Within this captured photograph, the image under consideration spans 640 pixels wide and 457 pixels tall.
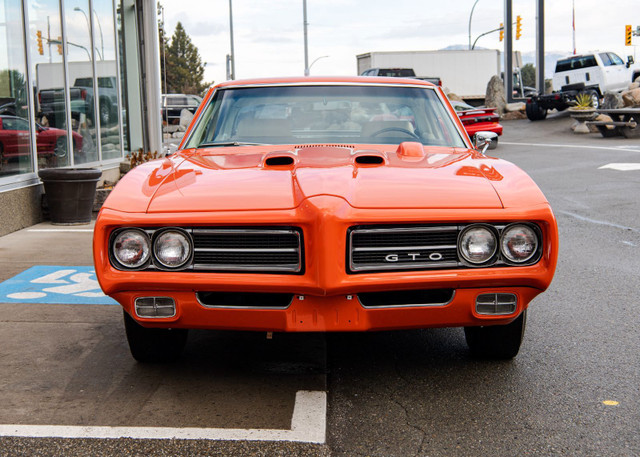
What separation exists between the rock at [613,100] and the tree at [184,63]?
6206 cm

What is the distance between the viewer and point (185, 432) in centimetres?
329

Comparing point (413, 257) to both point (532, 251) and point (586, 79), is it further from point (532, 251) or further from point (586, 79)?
point (586, 79)

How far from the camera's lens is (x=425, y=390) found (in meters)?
3.81

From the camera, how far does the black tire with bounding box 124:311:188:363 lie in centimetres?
399

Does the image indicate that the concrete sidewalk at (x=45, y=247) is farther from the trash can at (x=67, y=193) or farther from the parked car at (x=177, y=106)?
the parked car at (x=177, y=106)

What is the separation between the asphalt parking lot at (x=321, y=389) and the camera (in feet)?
10.5

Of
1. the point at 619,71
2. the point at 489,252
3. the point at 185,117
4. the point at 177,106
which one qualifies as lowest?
the point at 489,252

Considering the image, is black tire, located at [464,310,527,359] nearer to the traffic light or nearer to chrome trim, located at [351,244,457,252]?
chrome trim, located at [351,244,457,252]

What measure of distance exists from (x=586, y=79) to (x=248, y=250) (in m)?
30.2

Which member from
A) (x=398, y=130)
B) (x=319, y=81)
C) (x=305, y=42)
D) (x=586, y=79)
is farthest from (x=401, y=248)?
(x=305, y=42)

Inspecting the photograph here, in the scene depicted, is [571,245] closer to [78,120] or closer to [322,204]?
[322,204]

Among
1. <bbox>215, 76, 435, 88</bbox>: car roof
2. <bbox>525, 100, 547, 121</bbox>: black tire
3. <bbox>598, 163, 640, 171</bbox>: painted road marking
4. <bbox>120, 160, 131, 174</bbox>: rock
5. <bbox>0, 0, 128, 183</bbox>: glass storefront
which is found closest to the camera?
<bbox>215, 76, 435, 88</bbox>: car roof

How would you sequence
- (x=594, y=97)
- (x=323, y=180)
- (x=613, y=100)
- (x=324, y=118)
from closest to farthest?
(x=323, y=180)
(x=324, y=118)
(x=613, y=100)
(x=594, y=97)

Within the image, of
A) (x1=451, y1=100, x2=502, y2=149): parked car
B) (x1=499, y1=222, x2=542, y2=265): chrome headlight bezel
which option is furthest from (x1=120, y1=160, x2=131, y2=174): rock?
(x1=451, y1=100, x2=502, y2=149): parked car
